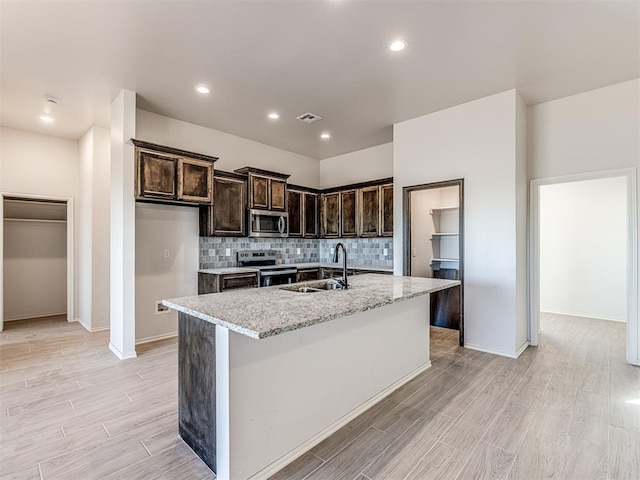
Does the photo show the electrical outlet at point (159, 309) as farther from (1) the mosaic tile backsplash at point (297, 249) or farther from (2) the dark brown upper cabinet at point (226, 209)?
(2) the dark brown upper cabinet at point (226, 209)

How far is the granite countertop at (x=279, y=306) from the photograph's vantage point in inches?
61.2

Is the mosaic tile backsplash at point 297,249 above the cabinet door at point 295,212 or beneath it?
beneath

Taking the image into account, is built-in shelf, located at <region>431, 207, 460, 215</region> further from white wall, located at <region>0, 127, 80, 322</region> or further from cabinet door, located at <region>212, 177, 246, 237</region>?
white wall, located at <region>0, 127, 80, 322</region>

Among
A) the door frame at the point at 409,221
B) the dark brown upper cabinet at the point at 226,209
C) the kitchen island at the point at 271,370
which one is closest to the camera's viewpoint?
the kitchen island at the point at 271,370

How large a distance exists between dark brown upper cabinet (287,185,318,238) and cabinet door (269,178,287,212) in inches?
7.2

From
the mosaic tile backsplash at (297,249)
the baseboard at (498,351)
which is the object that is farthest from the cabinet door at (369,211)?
the baseboard at (498,351)

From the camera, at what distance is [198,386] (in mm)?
1951

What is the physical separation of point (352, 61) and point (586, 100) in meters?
2.78

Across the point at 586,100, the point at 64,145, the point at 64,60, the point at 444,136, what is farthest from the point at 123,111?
the point at 586,100

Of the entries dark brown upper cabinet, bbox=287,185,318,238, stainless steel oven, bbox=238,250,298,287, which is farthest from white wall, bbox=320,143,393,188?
stainless steel oven, bbox=238,250,298,287

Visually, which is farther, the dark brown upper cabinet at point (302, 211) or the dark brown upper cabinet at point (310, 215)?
the dark brown upper cabinet at point (310, 215)

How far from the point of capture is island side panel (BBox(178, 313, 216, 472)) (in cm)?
184

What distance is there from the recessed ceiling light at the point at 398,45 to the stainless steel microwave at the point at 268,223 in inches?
115

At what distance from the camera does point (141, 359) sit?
3623 mm
